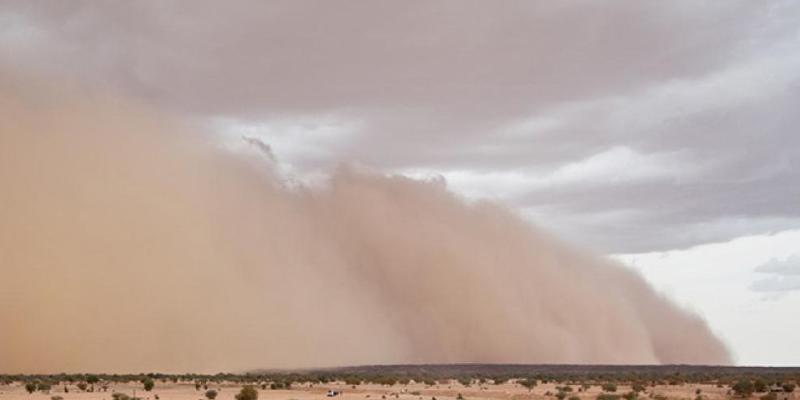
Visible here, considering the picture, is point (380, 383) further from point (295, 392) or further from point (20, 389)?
point (20, 389)

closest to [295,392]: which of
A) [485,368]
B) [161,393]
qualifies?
[161,393]

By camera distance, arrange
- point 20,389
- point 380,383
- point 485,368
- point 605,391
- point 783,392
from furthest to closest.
Answer: point 485,368
point 380,383
point 20,389
point 605,391
point 783,392

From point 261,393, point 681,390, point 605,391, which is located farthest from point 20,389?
point 681,390

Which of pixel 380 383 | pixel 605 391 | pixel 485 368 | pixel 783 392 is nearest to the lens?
pixel 783 392

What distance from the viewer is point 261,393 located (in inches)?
1628

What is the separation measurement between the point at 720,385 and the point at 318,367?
188 feet

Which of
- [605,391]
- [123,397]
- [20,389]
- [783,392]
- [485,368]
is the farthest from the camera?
[485,368]

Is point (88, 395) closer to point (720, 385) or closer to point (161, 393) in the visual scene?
point (161, 393)

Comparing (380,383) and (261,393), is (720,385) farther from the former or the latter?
(261,393)

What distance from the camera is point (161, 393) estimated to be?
41.1 m

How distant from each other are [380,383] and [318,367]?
4518cm

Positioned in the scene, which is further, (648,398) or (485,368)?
(485,368)

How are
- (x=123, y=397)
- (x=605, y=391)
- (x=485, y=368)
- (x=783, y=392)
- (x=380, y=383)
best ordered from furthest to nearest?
1. (x=485, y=368)
2. (x=380, y=383)
3. (x=605, y=391)
4. (x=783, y=392)
5. (x=123, y=397)

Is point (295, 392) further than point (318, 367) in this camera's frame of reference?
No
